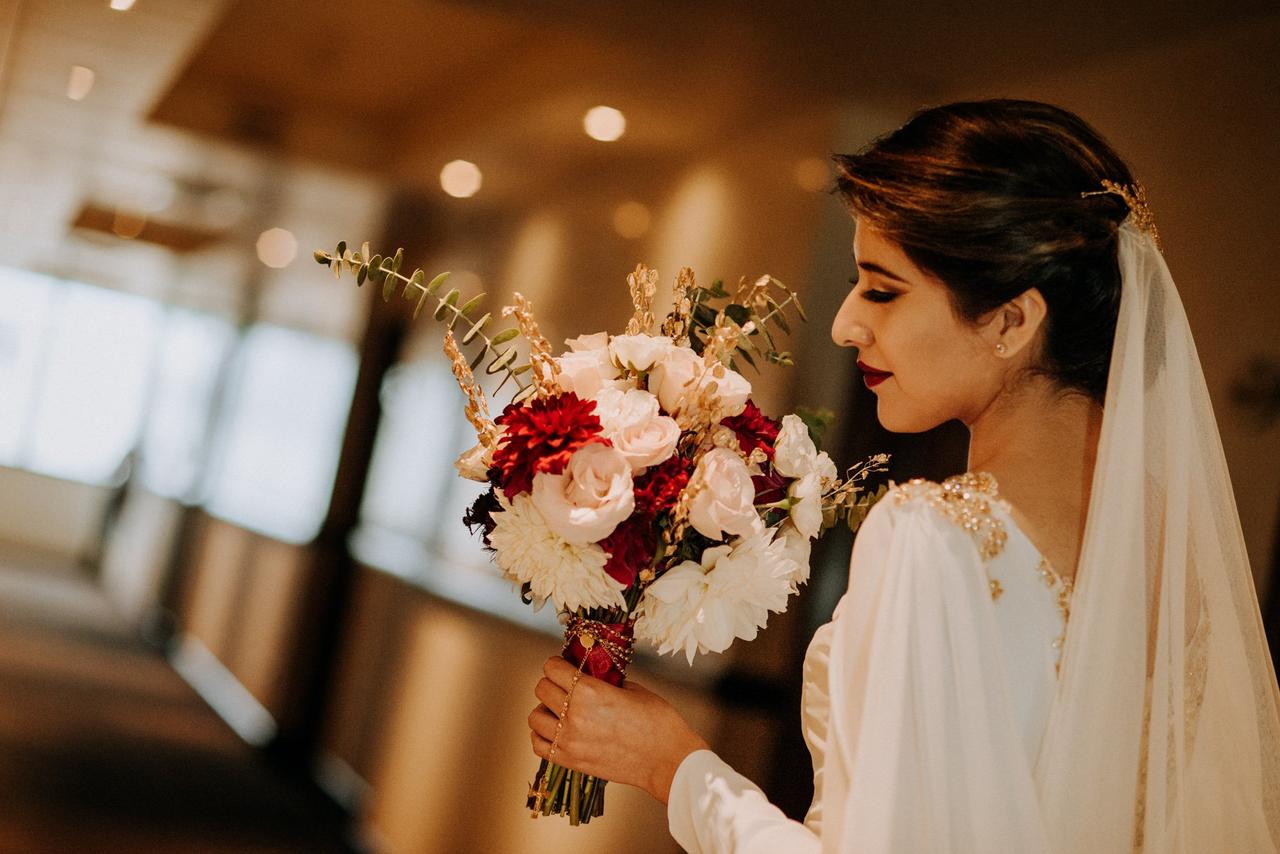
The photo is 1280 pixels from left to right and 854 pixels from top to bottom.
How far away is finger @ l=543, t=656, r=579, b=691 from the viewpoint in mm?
1551

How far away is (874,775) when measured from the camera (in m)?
1.17

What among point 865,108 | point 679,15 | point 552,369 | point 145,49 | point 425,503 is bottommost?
point 425,503

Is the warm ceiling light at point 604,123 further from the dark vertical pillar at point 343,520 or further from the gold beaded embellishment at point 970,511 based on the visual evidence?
the gold beaded embellishment at point 970,511

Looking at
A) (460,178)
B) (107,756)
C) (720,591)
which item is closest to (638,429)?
(720,591)

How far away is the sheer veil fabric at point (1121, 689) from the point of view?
118 cm

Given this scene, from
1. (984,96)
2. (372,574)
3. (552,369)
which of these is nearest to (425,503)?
(372,574)

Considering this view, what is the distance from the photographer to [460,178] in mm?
3609

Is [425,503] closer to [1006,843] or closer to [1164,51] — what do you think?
[1164,51]

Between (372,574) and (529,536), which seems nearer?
(529,536)

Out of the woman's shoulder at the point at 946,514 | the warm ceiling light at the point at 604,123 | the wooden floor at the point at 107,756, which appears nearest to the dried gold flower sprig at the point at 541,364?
the woman's shoulder at the point at 946,514

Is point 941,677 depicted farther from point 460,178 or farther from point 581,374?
point 460,178

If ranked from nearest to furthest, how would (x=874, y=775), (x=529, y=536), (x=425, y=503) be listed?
(x=874, y=775)
(x=529, y=536)
(x=425, y=503)

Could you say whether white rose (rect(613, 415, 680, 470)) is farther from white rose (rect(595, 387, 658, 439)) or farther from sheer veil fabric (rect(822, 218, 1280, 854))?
sheer veil fabric (rect(822, 218, 1280, 854))

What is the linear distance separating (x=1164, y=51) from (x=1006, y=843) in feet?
7.66
